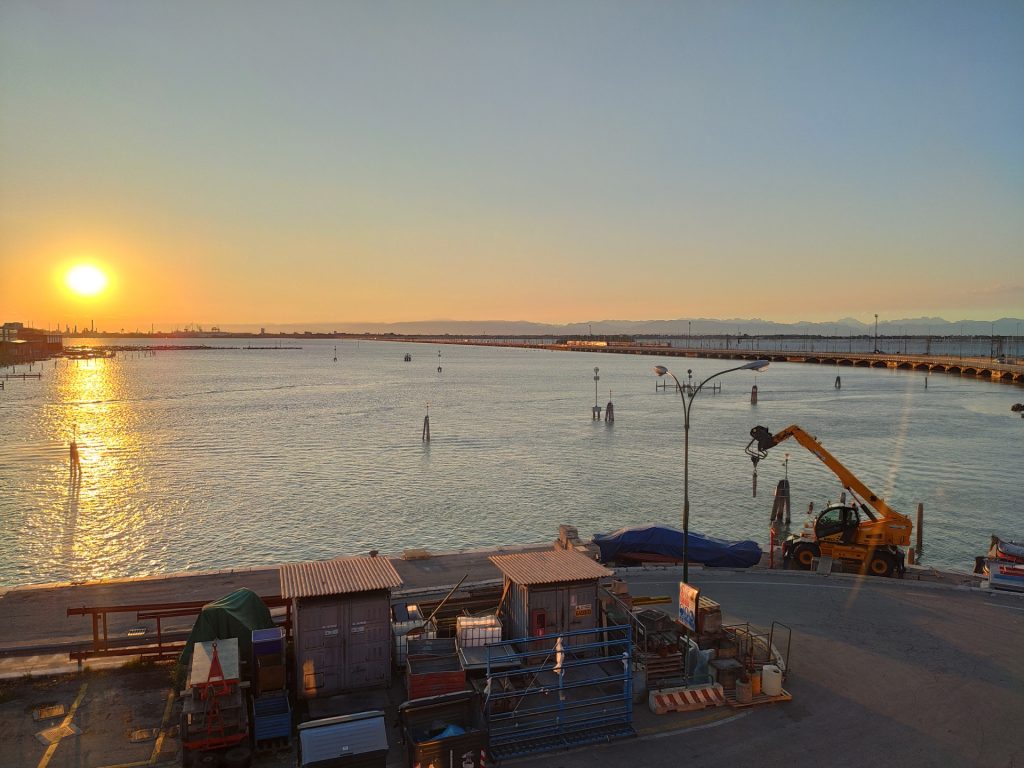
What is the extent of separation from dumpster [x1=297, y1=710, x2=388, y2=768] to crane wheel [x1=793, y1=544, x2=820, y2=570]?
23.6 meters

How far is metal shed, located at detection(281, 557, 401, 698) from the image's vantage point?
17.1 metres

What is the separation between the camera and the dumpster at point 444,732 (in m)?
14.0

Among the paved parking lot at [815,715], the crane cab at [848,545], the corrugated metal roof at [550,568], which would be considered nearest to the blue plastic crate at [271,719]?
the paved parking lot at [815,715]

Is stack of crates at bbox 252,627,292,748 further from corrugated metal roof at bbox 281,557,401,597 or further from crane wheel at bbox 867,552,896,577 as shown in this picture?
crane wheel at bbox 867,552,896,577

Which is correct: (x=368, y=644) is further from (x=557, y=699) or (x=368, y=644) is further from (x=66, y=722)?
(x=66, y=722)

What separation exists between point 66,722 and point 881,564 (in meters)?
29.3

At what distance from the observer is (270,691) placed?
16.5 meters

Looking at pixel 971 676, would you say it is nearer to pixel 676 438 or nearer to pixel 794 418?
pixel 676 438

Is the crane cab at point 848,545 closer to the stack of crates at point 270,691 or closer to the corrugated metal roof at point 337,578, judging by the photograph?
the corrugated metal roof at point 337,578

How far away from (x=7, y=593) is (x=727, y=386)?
520ft

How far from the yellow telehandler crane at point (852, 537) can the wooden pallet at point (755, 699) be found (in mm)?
14056

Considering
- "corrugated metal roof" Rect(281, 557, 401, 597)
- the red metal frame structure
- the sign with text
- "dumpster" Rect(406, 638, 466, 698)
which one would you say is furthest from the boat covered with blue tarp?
the red metal frame structure

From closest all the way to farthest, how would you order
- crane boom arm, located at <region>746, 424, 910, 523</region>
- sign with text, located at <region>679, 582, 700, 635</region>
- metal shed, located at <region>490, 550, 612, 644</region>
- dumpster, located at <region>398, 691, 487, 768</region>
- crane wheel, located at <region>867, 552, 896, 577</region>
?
dumpster, located at <region>398, 691, 487, 768</region> → metal shed, located at <region>490, 550, 612, 644</region> → sign with text, located at <region>679, 582, 700, 635</region> → crane wheel, located at <region>867, 552, 896, 577</region> → crane boom arm, located at <region>746, 424, 910, 523</region>

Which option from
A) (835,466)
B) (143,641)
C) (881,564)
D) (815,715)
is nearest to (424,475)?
(835,466)
